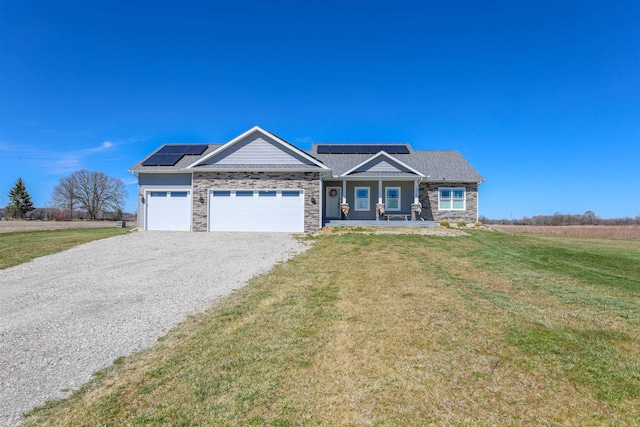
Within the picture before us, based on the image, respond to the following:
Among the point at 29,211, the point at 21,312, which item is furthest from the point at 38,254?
the point at 29,211

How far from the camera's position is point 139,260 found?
9523 millimetres

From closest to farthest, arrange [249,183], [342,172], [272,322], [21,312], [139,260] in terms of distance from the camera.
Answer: [272,322], [21,312], [139,260], [249,183], [342,172]

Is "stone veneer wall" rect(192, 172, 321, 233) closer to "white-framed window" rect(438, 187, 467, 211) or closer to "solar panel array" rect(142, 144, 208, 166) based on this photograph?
"solar panel array" rect(142, 144, 208, 166)

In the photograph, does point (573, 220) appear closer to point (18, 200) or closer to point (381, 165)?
point (381, 165)

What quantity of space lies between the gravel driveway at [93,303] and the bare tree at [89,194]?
4583 centimetres

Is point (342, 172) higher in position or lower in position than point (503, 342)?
higher

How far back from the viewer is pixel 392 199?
2000 centimetres

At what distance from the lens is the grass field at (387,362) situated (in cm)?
253

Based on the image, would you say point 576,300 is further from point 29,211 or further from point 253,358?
point 29,211

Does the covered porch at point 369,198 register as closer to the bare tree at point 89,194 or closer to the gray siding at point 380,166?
the gray siding at point 380,166

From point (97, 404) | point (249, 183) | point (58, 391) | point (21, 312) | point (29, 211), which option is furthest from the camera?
point (29, 211)

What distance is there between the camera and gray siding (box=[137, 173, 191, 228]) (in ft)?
57.9

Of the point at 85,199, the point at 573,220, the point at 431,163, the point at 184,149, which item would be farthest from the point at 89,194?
the point at 573,220

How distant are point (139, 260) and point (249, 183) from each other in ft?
25.5
